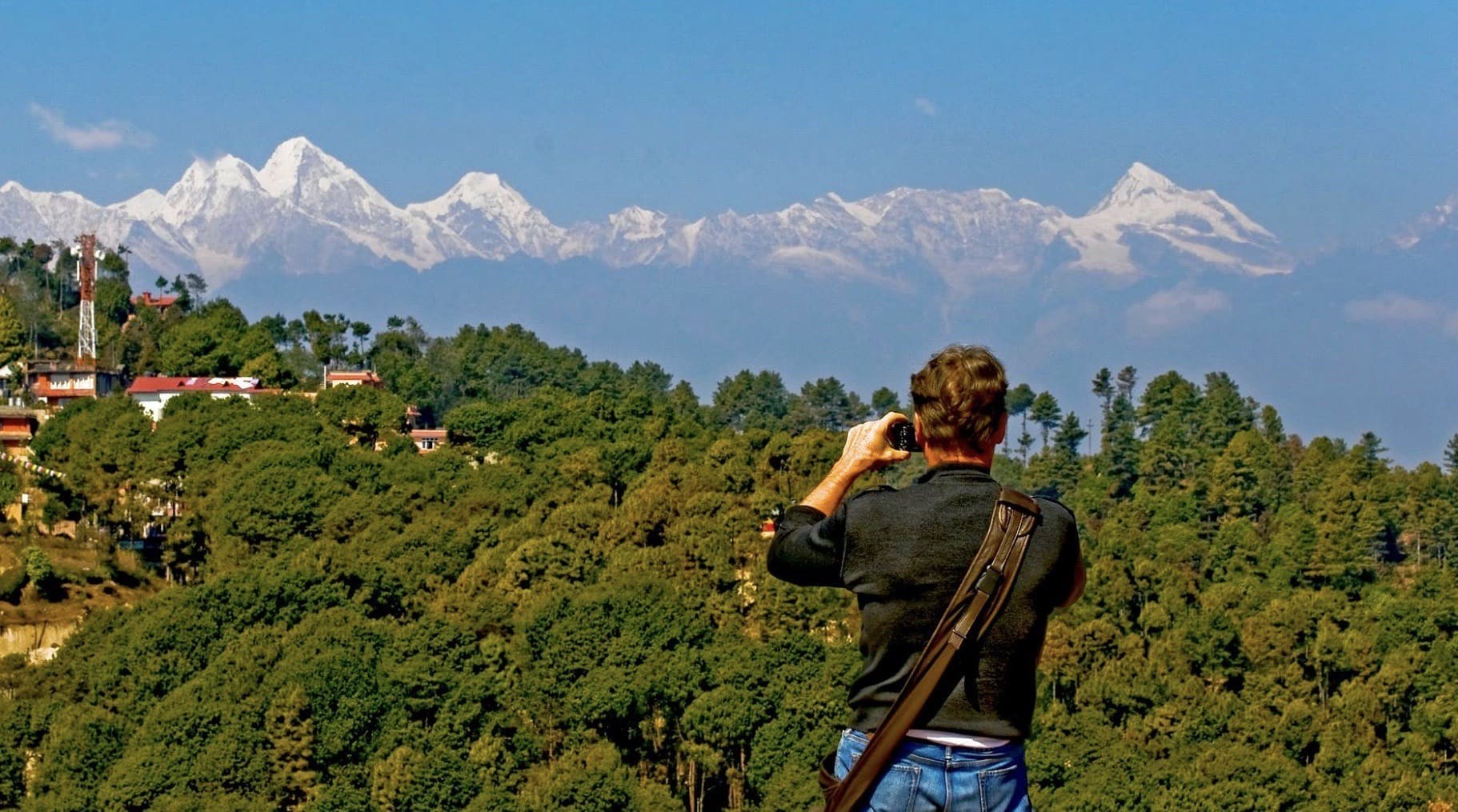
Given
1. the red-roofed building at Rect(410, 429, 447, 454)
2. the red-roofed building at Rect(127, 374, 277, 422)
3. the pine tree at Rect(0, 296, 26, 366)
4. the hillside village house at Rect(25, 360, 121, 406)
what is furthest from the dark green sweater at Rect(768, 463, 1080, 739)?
the pine tree at Rect(0, 296, 26, 366)

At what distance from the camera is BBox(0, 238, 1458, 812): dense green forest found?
112 ft

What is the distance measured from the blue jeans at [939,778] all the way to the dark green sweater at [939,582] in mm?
Result: 64

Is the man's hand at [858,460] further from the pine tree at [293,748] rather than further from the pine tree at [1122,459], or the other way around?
the pine tree at [1122,459]

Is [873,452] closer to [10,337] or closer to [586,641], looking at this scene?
[586,641]

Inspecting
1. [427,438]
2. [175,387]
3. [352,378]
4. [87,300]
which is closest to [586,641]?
[427,438]

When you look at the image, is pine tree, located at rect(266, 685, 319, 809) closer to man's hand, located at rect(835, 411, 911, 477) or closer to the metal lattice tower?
man's hand, located at rect(835, 411, 911, 477)

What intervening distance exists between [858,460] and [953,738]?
2.76ft

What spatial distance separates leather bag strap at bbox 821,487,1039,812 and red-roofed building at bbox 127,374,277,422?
76.6 meters

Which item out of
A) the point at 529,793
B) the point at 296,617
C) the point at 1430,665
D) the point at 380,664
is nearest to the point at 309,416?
the point at 296,617

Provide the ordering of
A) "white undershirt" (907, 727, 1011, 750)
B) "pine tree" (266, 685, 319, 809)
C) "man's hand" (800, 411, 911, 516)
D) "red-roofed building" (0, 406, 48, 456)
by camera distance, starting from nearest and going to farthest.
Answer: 1. "white undershirt" (907, 727, 1011, 750)
2. "man's hand" (800, 411, 911, 516)
3. "pine tree" (266, 685, 319, 809)
4. "red-roofed building" (0, 406, 48, 456)

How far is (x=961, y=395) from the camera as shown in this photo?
495 centimetres

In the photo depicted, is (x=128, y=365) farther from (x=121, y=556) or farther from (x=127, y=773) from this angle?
(x=127, y=773)

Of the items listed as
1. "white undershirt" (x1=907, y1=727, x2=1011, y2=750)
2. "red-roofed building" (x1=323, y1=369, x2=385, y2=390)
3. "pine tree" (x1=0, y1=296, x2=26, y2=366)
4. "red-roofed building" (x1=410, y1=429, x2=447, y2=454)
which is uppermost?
"pine tree" (x1=0, y1=296, x2=26, y2=366)

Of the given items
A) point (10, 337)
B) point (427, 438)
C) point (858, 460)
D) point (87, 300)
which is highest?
point (87, 300)
